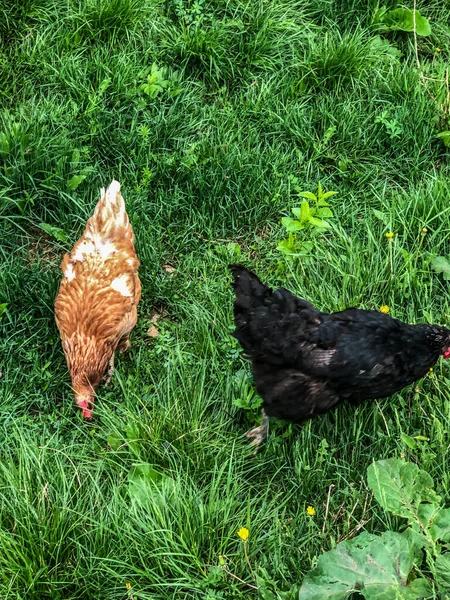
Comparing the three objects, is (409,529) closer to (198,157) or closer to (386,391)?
(386,391)

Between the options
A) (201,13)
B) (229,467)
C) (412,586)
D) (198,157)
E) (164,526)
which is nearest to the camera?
(412,586)

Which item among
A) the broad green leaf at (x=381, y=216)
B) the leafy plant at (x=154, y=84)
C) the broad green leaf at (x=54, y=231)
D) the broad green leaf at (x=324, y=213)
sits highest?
the leafy plant at (x=154, y=84)

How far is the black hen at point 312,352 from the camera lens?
2.99m

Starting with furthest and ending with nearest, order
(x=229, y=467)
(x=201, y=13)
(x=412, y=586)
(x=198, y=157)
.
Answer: (x=201, y=13)
(x=198, y=157)
(x=229, y=467)
(x=412, y=586)

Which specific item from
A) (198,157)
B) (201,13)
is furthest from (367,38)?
(198,157)

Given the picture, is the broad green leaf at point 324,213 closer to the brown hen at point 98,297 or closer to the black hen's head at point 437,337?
the black hen's head at point 437,337

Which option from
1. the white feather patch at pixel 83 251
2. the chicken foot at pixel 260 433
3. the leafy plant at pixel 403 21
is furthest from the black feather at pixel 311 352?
the leafy plant at pixel 403 21

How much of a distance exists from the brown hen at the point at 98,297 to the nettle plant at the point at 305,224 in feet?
2.89

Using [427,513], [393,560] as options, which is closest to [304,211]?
[427,513]

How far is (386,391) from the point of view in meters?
3.14

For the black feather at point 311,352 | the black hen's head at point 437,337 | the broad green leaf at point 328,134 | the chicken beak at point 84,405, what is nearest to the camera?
the black feather at point 311,352

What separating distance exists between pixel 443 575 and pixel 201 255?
224cm

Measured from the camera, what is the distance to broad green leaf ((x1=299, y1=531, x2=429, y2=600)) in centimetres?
261

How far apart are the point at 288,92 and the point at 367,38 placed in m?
0.75
